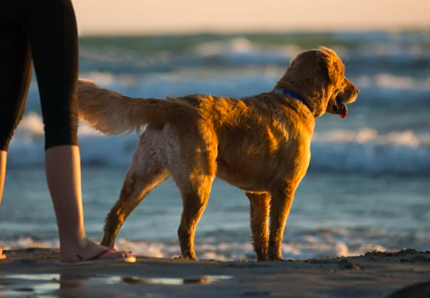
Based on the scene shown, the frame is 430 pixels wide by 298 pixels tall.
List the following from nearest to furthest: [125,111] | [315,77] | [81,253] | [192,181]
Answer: [81,253] → [192,181] → [125,111] → [315,77]

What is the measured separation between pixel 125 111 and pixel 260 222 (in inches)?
55.1

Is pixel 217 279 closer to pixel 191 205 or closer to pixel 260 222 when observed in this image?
pixel 191 205

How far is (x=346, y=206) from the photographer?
10.7 metres

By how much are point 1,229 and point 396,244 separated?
4063mm

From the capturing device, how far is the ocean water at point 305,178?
29.0ft

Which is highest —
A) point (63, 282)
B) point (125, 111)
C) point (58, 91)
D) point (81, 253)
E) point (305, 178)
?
point (305, 178)

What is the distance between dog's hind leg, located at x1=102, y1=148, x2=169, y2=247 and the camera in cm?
546

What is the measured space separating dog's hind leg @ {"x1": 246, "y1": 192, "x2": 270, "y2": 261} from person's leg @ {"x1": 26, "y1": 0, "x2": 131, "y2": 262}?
7.15 ft

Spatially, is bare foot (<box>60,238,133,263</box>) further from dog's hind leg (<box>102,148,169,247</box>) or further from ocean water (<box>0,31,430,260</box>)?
ocean water (<box>0,31,430,260</box>)

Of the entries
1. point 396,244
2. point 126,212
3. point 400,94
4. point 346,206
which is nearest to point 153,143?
point 126,212

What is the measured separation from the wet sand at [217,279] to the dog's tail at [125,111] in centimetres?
104

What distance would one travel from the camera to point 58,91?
423 centimetres

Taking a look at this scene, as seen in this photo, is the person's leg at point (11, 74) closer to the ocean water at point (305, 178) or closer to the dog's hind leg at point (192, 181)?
the dog's hind leg at point (192, 181)

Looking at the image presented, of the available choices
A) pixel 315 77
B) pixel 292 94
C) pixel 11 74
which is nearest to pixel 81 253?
pixel 11 74
